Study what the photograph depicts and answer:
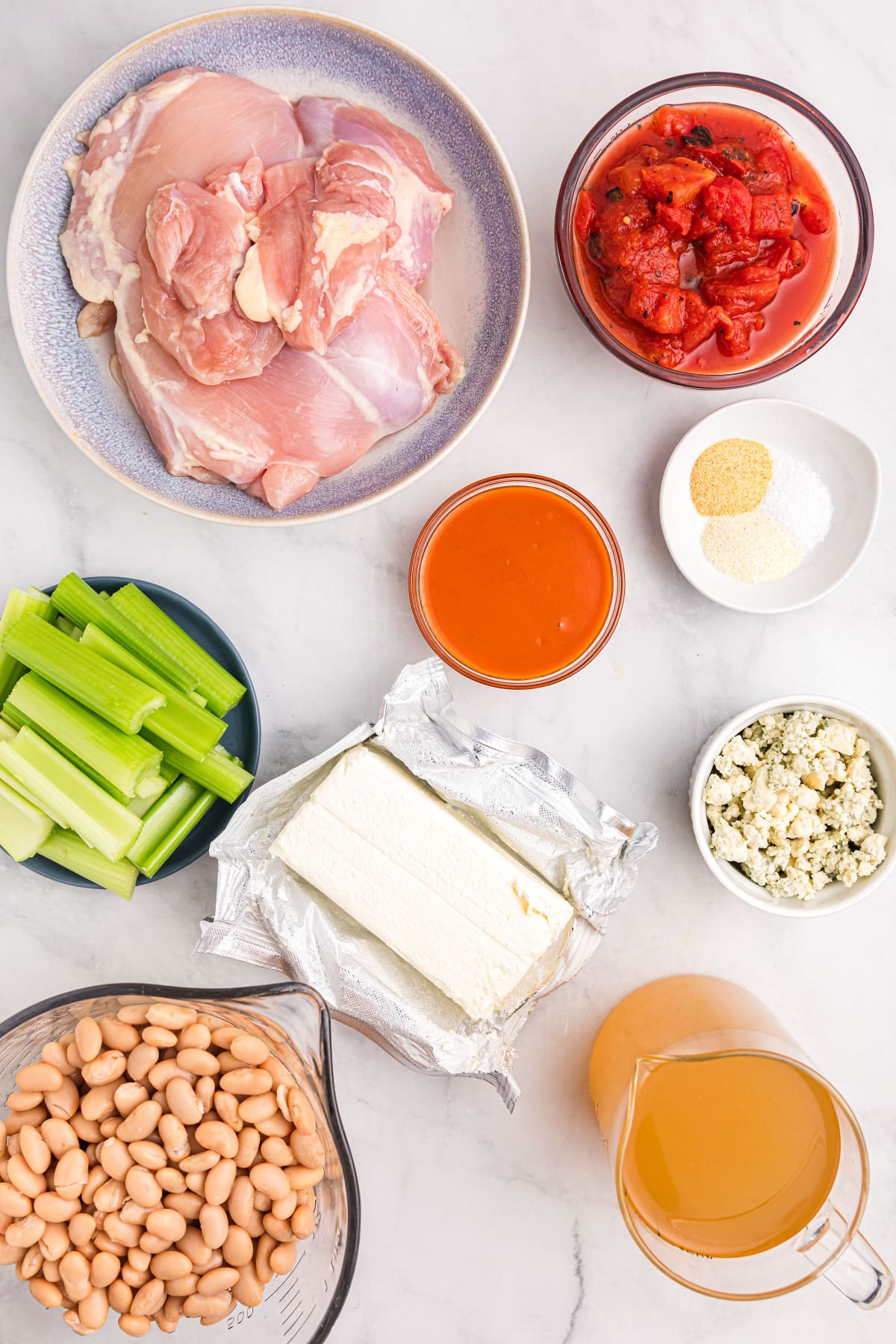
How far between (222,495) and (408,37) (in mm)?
1095

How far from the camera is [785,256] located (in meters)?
1.87

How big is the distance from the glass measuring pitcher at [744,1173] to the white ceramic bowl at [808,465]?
934 mm

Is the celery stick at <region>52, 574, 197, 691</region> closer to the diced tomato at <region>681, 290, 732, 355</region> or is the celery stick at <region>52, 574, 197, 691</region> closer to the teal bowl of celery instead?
the teal bowl of celery

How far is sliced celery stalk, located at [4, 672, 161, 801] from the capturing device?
1827 mm

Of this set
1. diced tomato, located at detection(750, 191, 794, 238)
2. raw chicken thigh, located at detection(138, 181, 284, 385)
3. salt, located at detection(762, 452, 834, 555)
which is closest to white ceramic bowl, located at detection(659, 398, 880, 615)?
salt, located at detection(762, 452, 834, 555)

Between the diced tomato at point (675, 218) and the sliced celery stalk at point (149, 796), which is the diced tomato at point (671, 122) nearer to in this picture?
the diced tomato at point (675, 218)

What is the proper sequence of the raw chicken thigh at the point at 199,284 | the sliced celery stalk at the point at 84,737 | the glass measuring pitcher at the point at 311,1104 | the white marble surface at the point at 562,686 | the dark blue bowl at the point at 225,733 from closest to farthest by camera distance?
the glass measuring pitcher at the point at 311,1104 < the raw chicken thigh at the point at 199,284 < the sliced celery stalk at the point at 84,737 < the dark blue bowl at the point at 225,733 < the white marble surface at the point at 562,686

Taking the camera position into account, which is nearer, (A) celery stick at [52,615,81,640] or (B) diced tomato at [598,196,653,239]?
(B) diced tomato at [598,196,653,239]

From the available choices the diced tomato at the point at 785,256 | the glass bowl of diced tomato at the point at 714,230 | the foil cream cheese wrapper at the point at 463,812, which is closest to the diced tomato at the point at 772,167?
the glass bowl of diced tomato at the point at 714,230

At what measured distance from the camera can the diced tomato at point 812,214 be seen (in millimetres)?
1891

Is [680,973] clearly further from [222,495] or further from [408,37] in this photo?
[408,37]

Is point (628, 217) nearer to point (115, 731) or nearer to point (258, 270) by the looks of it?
point (258, 270)

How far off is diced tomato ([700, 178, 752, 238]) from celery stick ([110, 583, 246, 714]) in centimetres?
132

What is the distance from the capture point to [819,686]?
2.15m
